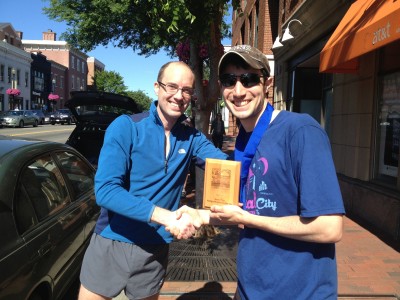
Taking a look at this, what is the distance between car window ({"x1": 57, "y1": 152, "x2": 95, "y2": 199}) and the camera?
3699 millimetres

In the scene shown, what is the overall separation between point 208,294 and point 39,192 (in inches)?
72.8

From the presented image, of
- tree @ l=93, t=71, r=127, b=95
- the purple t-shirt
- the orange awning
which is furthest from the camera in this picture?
tree @ l=93, t=71, r=127, b=95

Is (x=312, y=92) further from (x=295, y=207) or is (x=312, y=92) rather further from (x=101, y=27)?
(x=295, y=207)

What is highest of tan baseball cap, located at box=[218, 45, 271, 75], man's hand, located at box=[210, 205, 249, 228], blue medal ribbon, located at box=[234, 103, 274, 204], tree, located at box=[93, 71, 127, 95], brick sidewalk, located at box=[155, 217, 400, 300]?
tree, located at box=[93, 71, 127, 95]

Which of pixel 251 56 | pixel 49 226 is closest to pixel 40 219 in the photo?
pixel 49 226

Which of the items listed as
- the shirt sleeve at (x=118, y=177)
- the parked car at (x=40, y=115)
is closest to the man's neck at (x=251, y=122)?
the shirt sleeve at (x=118, y=177)

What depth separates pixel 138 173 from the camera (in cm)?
213

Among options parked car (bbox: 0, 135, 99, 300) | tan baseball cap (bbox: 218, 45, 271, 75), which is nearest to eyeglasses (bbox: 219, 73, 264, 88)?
tan baseball cap (bbox: 218, 45, 271, 75)

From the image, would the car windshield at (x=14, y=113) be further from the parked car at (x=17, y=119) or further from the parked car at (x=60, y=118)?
the parked car at (x=60, y=118)

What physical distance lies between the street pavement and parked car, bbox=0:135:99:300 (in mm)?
884

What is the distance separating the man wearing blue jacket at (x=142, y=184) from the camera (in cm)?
213

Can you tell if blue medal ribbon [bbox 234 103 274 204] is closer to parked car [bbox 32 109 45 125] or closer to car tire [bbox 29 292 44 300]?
car tire [bbox 29 292 44 300]

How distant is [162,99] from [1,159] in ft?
4.58

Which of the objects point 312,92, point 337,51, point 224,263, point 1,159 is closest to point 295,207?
point 1,159
